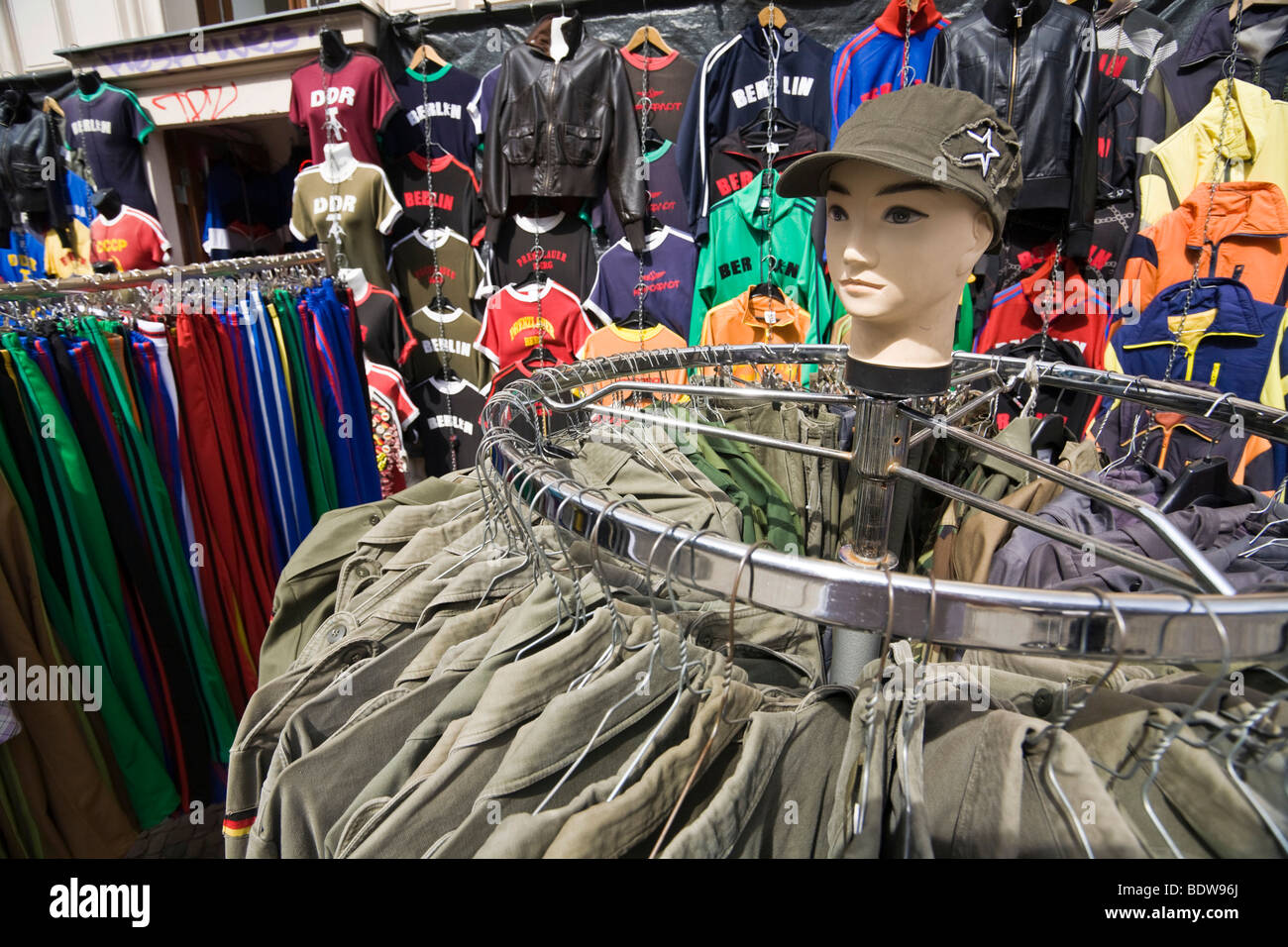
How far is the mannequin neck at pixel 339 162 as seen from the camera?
2510 millimetres

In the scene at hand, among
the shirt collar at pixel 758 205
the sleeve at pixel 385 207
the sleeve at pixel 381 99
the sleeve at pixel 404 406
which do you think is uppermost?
the sleeve at pixel 381 99

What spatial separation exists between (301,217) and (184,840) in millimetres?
2251

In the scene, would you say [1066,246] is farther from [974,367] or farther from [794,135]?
[974,367]

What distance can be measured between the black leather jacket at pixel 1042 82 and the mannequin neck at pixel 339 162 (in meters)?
2.19

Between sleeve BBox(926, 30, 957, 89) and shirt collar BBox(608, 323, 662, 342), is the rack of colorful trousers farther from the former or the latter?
sleeve BBox(926, 30, 957, 89)

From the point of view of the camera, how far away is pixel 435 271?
2.75 metres

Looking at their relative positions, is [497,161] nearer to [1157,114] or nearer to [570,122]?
[570,122]

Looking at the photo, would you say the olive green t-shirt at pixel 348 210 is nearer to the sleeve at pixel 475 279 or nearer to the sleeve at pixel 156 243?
the sleeve at pixel 475 279

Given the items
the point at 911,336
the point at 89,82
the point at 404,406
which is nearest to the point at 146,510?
the point at 404,406

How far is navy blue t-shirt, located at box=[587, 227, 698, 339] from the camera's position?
2.50 m

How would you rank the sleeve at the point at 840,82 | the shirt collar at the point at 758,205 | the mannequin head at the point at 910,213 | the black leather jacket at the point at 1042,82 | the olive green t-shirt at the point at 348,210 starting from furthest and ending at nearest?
the olive green t-shirt at the point at 348,210 → the shirt collar at the point at 758,205 → the sleeve at the point at 840,82 → the black leather jacket at the point at 1042,82 → the mannequin head at the point at 910,213

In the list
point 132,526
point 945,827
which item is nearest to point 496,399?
point 945,827

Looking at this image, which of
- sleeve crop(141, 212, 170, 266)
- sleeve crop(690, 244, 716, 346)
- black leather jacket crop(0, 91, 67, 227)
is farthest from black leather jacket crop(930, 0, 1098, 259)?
black leather jacket crop(0, 91, 67, 227)

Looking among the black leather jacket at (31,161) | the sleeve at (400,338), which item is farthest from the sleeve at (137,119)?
the sleeve at (400,338)
